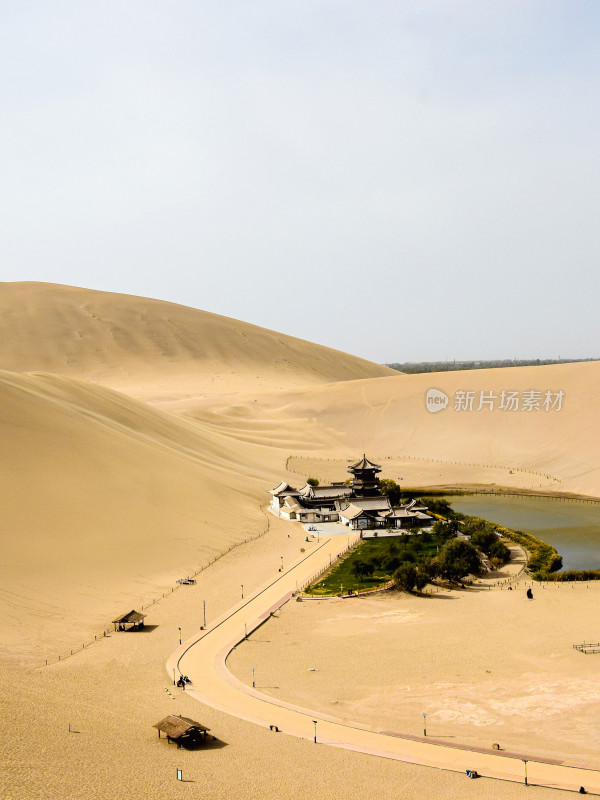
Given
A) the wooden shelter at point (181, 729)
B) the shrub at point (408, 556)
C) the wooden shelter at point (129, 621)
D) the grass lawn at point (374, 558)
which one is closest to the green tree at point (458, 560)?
the shrub at point (408, 556)

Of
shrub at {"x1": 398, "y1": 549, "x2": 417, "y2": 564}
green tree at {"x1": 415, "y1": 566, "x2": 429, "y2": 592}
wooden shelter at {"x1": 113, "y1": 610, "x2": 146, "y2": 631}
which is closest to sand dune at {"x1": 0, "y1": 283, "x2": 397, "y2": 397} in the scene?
shrub at {"x1": 398, "y1": 549, "x2": 417, "y2": 564}

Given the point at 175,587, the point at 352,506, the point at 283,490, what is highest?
the point at 283,490

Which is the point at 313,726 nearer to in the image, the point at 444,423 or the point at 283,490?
the point at 283,490

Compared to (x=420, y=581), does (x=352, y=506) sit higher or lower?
higher

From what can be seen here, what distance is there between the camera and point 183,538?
4206 cm

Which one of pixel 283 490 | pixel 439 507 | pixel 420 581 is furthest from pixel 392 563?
pixel 283 490

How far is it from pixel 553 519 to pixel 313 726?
120 ft

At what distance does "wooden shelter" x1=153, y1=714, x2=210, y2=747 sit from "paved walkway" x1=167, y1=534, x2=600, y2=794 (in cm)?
205

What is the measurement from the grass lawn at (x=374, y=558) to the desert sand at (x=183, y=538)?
2.62 meters

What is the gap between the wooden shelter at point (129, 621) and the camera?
29.8m

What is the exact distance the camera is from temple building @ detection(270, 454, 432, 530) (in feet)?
166

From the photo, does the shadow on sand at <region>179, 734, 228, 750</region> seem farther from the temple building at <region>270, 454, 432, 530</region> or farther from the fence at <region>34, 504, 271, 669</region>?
the temple building at <region>270, 454, 432, 530</region>

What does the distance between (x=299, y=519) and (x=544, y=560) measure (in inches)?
672

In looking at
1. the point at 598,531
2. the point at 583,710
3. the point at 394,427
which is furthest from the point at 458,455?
the point at 583,710
